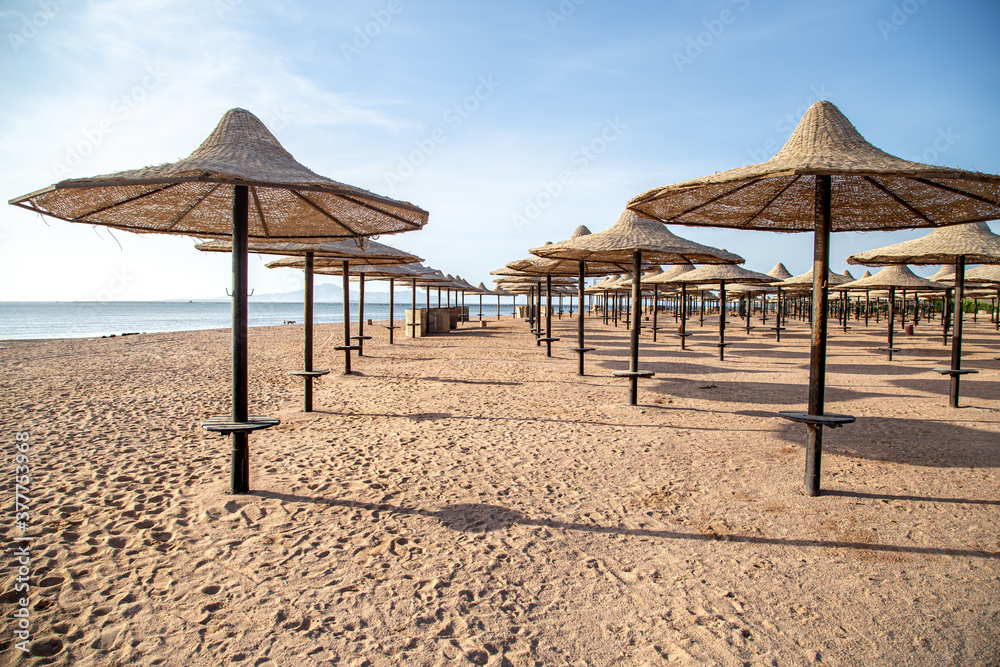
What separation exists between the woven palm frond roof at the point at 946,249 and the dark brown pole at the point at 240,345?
28.5 ft

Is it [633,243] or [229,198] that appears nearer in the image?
[229,198]

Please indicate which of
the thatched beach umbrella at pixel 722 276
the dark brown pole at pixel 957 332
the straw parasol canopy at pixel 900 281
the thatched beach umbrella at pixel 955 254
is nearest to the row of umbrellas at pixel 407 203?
the dark brown pole at pixel 957 332

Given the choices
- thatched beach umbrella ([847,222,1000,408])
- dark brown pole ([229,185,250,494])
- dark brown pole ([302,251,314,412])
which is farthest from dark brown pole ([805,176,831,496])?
dark brown pole ([302,251,314,412])

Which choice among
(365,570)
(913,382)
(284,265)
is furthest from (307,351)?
(913,382)

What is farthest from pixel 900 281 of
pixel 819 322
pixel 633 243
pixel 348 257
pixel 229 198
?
pixel 229 198

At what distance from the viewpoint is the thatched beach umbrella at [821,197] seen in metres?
3.40

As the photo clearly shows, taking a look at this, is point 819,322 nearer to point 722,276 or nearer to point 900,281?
point 722,276

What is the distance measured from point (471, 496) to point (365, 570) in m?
1.17

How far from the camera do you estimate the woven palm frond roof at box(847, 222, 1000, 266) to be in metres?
6.78

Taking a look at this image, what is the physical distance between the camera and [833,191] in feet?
15.2

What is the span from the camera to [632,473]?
4258mm

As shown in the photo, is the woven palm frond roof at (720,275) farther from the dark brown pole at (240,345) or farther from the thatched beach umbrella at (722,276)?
the dark brown pole at (240,345)

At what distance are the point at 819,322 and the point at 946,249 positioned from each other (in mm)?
5191

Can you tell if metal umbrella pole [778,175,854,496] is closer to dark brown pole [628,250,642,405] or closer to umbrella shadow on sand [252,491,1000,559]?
umbrella shadow on sand [252,491,1000,559]
